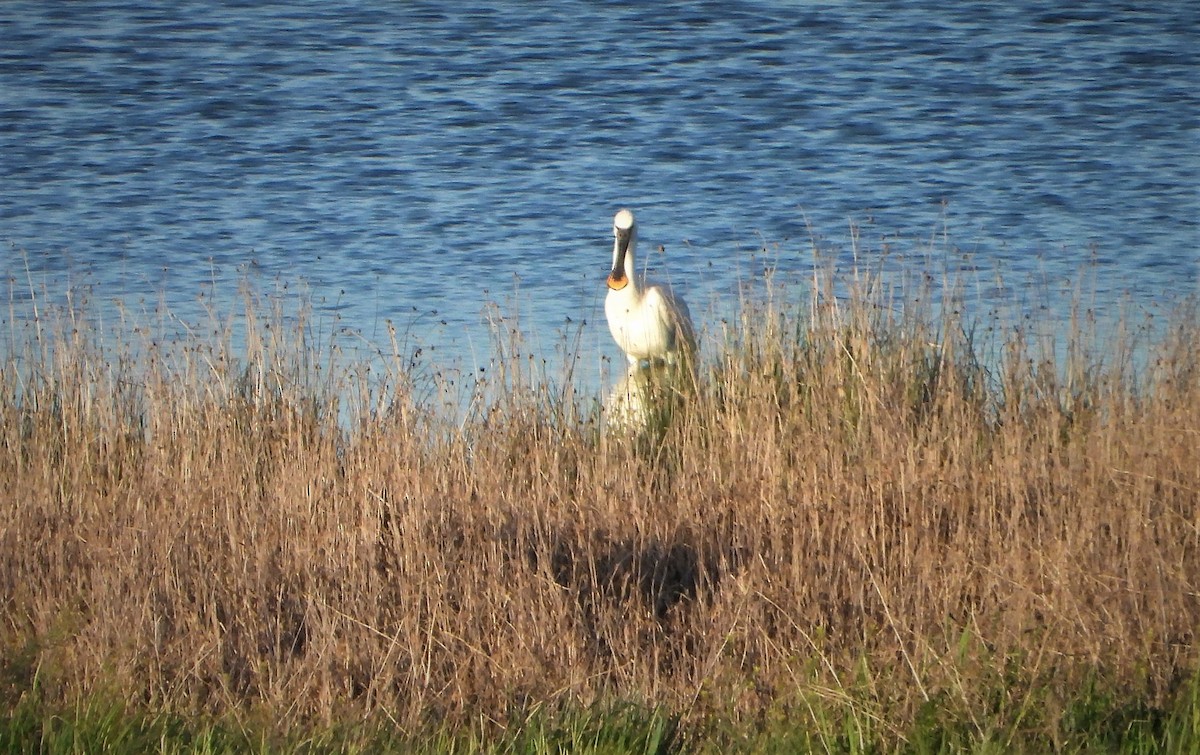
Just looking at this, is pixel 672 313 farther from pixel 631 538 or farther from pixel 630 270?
pixel 631 538

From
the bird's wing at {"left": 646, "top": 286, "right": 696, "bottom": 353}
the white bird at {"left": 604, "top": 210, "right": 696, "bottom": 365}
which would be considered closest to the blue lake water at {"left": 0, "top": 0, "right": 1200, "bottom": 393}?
the white bird at {"left": 604, "top": 210, "right": 696, "bottom": 365}

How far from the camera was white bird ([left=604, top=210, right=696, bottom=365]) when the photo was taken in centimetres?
927

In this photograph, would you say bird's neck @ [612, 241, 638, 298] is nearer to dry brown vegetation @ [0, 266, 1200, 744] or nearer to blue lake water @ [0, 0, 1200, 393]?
blue lake water @ [0, 0, 1200, 393]

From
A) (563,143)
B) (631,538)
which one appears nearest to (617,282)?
(631,538)

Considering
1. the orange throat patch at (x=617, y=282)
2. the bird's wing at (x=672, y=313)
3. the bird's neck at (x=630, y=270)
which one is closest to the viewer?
the bird's wing at (x=672, y=313)

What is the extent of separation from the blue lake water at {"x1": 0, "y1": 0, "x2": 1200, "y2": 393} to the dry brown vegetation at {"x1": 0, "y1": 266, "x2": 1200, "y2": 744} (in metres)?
2.53

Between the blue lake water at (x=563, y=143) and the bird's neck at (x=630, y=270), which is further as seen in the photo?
the blue lake water at (x=563, y=143)

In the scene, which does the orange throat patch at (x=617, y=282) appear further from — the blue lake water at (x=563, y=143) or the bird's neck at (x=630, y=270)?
the blue lake water at (x=563, y=143)

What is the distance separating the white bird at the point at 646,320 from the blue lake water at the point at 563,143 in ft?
0.65

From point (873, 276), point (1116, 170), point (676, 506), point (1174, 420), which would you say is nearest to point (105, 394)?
point (676, 506)

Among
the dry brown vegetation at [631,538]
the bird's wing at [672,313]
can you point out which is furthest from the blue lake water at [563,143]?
the dry brown vegetation at [631,538]

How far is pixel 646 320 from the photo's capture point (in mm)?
9539

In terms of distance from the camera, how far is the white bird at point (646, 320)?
9273 mm

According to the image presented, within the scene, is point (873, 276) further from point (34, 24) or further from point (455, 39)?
point (34, 24)
